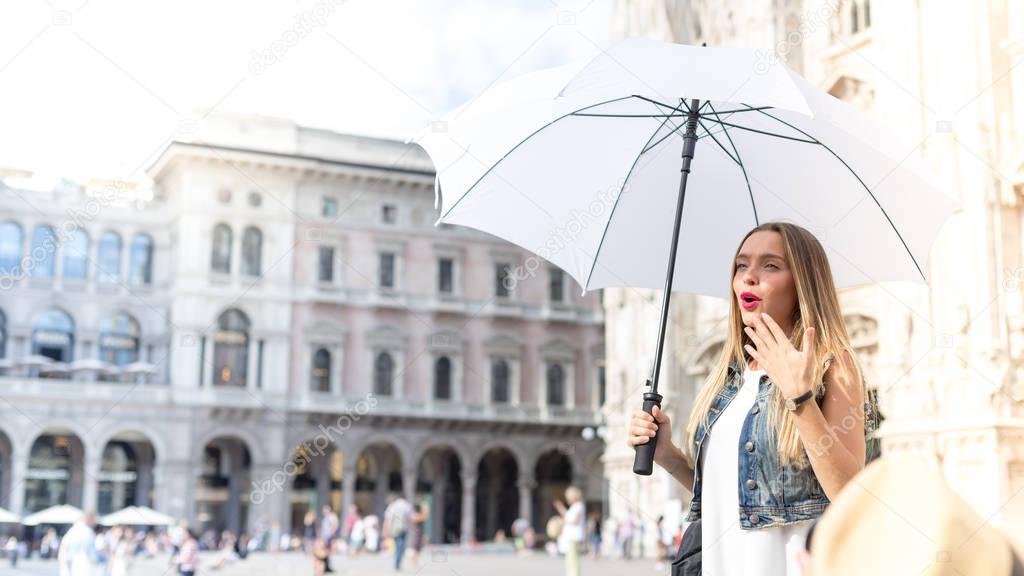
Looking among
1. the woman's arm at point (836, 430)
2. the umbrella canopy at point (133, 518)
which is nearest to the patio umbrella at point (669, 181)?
the woman's arm at point (836, 430)

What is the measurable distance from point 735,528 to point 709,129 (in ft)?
5.62

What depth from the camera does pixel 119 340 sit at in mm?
39281

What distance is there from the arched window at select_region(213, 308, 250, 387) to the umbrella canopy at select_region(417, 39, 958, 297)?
35.3m

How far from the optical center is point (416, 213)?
41438 mm

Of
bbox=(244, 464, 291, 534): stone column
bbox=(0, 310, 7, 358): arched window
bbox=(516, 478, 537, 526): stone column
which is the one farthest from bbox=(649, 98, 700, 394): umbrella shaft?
bbox=(0, 310, 7, 358): arched window

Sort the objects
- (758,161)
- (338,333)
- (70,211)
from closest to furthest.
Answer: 1. (758,161)
2. (70,211)
3. (338,333)

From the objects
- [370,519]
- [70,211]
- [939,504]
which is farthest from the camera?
[70,211]

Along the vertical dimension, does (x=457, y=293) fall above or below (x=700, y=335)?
above

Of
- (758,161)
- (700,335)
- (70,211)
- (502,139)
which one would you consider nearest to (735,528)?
(758,161)

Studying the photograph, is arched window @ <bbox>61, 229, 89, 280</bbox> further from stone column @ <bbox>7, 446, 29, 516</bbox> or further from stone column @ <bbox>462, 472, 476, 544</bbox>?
stone column @ <bbox>462, 472, 476, 544</bbox>

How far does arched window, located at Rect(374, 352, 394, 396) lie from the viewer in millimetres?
40344

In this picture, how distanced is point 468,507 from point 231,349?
932 cm

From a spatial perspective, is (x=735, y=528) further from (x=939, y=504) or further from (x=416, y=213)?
(x=416, y=213)

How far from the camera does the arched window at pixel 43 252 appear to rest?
38.2m
